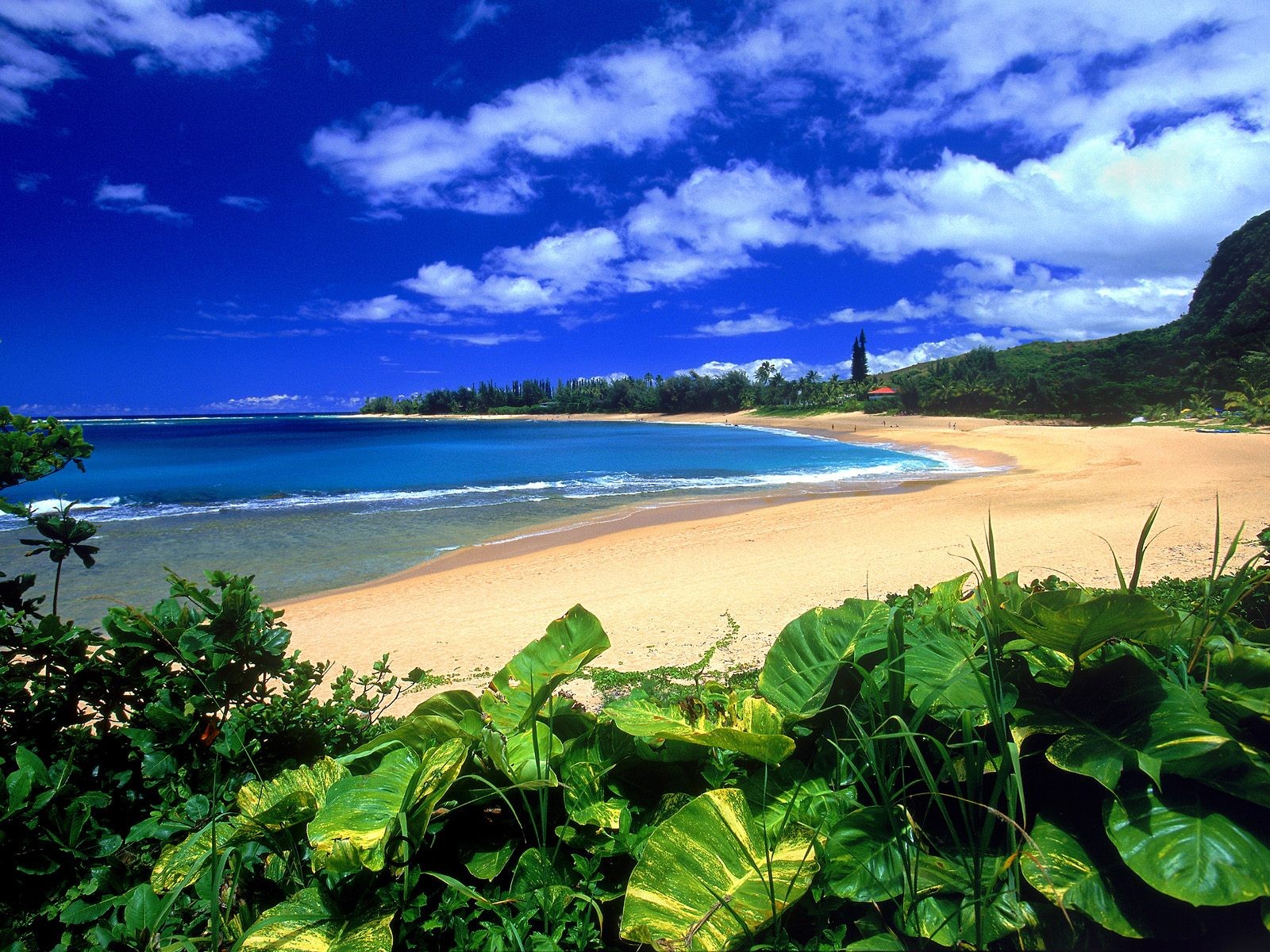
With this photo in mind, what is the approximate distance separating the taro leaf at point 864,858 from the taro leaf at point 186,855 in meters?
1.16

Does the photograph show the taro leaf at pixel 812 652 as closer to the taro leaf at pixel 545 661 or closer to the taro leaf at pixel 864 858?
the taro leaf at pixel 864 858

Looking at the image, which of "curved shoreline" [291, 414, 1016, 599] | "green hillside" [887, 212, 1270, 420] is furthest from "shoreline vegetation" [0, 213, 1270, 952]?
A: "green hillside" [887, 212, 1270, 420]

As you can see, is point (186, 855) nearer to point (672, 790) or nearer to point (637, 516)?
point (672, 790)

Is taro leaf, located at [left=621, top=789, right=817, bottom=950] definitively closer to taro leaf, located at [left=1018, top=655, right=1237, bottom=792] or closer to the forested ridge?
taro leaf, located at [left=1018, top=655, right=1237, bottom=792]

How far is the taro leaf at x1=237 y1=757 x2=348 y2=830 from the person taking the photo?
4.08 feet

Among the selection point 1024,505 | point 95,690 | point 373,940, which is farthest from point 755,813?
point 1024,505

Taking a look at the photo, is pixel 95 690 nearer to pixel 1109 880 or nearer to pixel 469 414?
pixel 1109 880

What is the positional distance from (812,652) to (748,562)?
7.90m

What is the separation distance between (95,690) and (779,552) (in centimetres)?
908

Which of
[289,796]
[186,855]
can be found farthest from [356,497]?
[289,796]

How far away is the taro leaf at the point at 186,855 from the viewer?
50.1 inches

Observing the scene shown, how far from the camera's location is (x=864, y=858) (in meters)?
1.10

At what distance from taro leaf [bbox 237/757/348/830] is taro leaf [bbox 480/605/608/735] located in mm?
363

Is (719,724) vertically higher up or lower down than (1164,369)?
lower down
